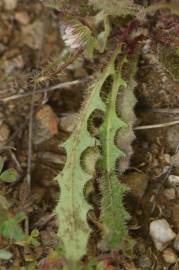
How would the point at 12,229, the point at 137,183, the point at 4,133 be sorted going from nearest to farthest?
the point at 12,229 < the point at 137,183 < the point at 4,133

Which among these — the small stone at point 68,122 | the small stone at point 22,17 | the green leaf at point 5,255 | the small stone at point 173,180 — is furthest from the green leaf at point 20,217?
the small stone at point 22,17

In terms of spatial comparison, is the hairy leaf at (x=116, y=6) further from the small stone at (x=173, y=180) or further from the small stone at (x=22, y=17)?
the small stone at (x=173, y=180)

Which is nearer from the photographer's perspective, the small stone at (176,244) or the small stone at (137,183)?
the small stone at (176,244)

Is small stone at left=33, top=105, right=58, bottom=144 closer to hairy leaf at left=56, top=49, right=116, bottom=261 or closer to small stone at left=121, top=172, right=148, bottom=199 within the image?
hairy leaf at left=56, top=49, right=116, bottom=261

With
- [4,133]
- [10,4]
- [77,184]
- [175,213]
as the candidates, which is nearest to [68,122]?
[4,133]

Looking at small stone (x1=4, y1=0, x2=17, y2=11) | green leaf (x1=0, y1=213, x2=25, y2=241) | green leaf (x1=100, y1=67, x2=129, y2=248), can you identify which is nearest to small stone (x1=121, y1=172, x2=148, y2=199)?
green leaf (x1=100, y1=67, x2=129, y2=248)

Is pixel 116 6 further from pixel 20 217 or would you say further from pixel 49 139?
pixel 20 217

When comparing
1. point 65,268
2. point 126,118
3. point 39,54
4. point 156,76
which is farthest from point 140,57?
point 65,268
